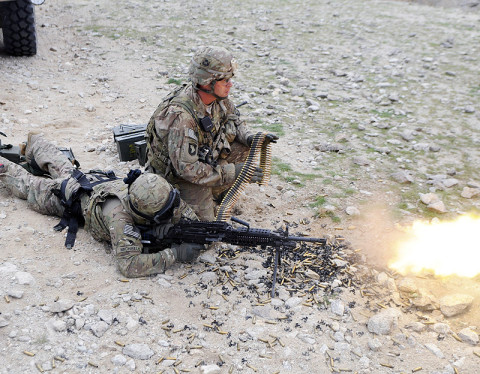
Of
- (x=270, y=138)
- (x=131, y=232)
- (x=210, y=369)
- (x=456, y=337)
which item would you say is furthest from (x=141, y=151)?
(x=456, y=337)

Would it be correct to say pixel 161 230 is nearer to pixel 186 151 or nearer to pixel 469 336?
pixel 186 151

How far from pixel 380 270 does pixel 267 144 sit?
200cm

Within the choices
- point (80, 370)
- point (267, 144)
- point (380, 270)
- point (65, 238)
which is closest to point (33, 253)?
point (65, 238)

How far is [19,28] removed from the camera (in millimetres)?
10000

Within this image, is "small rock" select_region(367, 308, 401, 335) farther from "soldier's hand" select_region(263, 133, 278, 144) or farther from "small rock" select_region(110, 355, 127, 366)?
"soldier's hand" select_region(263, 133, 278, 144)

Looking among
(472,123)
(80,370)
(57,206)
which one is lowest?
(80,370)

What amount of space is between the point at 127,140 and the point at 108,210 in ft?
6.95

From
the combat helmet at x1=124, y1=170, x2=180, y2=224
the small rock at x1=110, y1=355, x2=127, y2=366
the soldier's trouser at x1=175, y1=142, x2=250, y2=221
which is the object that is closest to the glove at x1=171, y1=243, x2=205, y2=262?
the combat helmet at x1=124, y1=170, x2=180, y2=224

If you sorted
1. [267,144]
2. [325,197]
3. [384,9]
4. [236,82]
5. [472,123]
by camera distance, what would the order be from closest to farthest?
[267,144]
[325,197]
[472,123]
[236,82]
[384,9]

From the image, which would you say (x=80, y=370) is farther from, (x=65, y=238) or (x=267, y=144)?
(x=267, y=144)

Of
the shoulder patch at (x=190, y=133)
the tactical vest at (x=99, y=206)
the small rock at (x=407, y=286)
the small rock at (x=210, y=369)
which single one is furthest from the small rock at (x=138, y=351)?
the small rock at (x=407, y=286)

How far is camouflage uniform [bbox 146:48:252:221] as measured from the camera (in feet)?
17.5

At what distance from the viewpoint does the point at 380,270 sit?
17.3 feet

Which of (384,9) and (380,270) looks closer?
→ (380,270)
